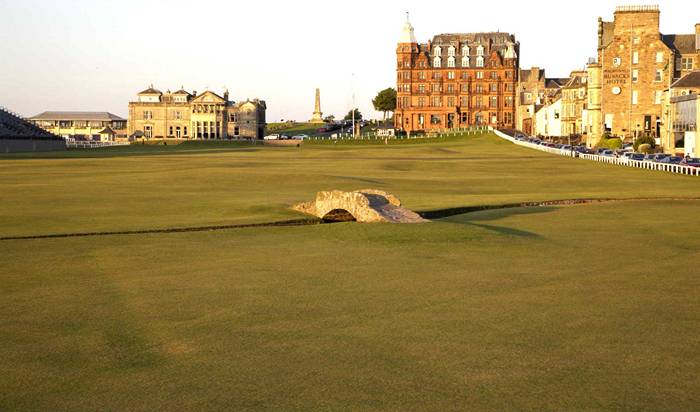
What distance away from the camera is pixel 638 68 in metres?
125

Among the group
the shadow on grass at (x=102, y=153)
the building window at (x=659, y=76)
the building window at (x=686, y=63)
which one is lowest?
the shadow on grass at (x=102, y=153)

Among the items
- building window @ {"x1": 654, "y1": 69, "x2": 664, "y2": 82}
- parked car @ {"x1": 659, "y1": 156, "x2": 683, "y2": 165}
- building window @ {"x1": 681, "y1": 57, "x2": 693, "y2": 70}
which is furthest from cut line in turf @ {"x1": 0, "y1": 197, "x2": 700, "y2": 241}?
building window @ {"x1": 681, "y1": 57, "x2": 693, "y2": 70}

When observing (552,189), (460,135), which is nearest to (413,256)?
(552,189)

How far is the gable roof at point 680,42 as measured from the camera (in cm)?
12688

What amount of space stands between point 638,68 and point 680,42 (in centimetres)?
929

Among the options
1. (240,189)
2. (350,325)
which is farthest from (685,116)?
(350,325)

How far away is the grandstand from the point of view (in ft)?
461

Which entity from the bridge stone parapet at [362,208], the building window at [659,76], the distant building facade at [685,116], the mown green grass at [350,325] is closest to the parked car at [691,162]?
the distant building facade at [685,116]

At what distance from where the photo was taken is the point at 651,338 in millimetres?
13320

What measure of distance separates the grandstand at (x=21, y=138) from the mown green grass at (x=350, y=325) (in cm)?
12520

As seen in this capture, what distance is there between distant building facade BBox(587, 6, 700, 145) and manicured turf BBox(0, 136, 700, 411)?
324ft

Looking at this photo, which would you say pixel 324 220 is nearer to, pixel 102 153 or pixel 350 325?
pixel 350 325

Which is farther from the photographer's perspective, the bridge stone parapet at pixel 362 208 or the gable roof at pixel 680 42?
the gable roof at pixel 680 42

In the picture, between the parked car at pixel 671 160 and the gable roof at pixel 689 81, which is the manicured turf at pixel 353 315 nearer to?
the parked car at pixel 671 160
